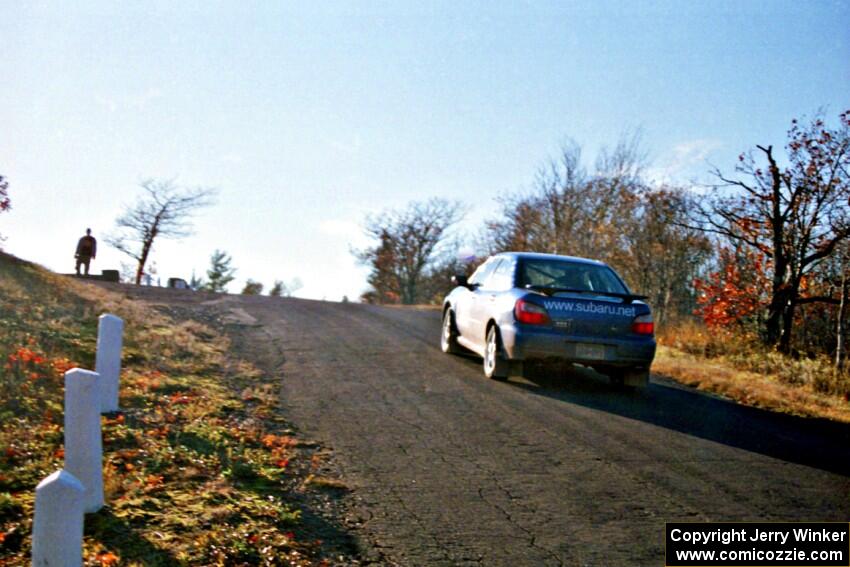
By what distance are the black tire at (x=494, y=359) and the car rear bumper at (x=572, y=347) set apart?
31 cm

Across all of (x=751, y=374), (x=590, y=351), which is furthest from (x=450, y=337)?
(x=751, y=374)

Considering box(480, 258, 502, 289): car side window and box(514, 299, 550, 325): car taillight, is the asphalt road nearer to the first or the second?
box(514, 299, 550, 325): car taillight

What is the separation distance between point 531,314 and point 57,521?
6.32 m

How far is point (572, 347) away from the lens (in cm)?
866

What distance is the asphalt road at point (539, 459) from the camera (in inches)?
170

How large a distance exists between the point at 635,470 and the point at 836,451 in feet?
7.91

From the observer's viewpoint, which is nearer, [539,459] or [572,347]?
[539,459]

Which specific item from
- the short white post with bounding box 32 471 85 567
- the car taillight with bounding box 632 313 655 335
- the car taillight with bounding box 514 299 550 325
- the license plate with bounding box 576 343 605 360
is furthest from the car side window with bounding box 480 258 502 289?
the short white post with bounding box 32 471 85 567

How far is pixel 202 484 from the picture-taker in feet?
16.1

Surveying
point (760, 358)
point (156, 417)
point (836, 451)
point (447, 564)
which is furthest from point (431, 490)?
point (760, 358)

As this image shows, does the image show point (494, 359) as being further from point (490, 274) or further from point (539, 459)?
point (539, 459)

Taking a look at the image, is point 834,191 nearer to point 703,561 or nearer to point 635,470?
point 635,470

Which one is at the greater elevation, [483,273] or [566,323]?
[483,273]

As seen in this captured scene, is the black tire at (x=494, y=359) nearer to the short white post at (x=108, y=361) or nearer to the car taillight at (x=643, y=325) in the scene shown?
the car taillight at (x=643, y=325)
